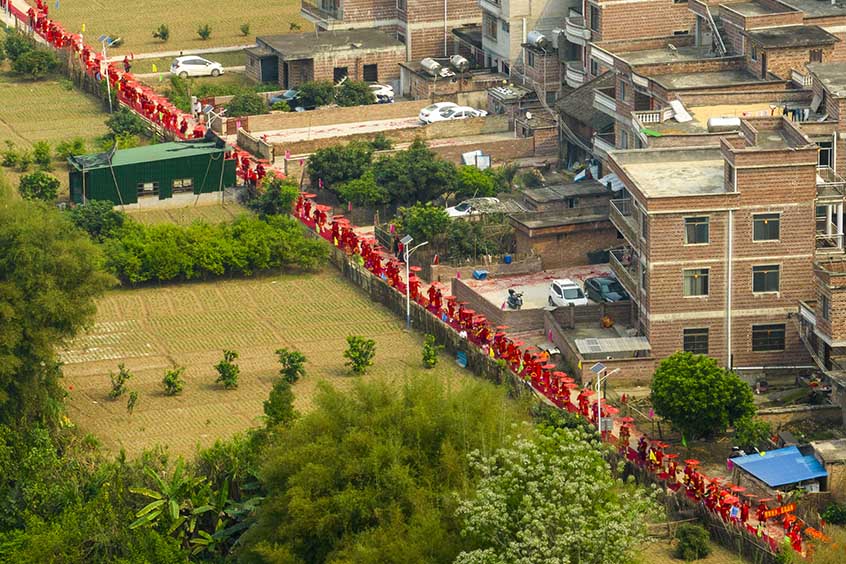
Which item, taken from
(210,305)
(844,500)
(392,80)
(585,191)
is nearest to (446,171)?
(585,191)

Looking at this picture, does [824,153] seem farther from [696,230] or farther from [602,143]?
[602,143]

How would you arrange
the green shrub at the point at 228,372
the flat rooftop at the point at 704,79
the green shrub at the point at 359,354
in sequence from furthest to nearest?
the flat rooftop at the point at 704,79, the green shrub at the point at 359,354, the green shrub at the point at 228,372

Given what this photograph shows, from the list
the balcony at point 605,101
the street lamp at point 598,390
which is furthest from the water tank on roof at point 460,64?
the street lamp at point 598,390

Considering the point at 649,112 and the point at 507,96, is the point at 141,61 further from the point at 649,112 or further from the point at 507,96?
the point at 649,112

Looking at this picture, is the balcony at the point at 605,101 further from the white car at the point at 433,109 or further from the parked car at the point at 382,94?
the parked car at the point at 382,94

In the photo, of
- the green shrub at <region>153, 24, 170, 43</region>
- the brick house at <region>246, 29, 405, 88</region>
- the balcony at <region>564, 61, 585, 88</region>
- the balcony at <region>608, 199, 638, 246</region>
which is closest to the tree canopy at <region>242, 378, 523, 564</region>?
the balcony at <region>608, 199, 638, 246</region>

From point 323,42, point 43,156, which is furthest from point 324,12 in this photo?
point 43,156

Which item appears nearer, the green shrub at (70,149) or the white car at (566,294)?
the white car at (566,294)
